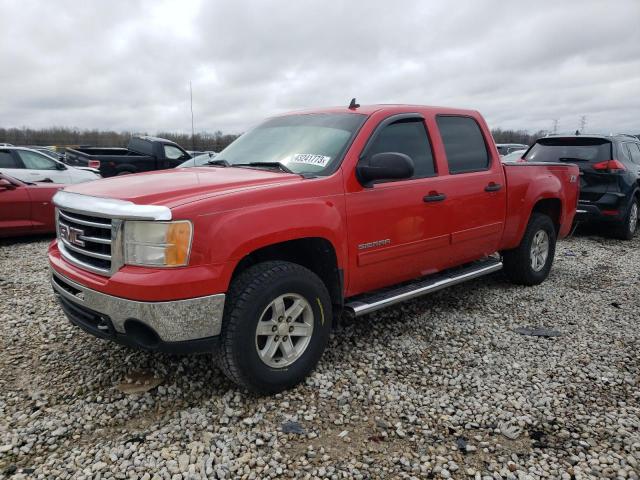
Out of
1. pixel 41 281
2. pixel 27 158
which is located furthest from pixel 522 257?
pixel 27 158

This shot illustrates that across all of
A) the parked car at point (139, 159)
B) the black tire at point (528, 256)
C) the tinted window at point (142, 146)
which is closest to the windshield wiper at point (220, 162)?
the black tire at point (528, 256)

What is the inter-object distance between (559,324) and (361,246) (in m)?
2.23

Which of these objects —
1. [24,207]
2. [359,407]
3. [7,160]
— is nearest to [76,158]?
[7,160]

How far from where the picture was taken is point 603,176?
25.8 ft

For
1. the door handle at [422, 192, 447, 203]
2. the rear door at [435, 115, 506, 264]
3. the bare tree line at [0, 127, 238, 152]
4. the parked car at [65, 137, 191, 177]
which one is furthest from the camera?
the bare tree line at [0, 127, 238, 152]

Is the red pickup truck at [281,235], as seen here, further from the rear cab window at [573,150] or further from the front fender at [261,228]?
the rear cab window at [573,150]

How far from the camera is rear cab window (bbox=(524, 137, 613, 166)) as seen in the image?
7.99 meters

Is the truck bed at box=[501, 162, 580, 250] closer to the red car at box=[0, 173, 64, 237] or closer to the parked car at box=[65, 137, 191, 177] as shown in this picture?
the red car at box=[0, 173, 64, 237]

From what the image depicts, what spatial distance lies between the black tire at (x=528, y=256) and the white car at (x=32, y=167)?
8.34 meters

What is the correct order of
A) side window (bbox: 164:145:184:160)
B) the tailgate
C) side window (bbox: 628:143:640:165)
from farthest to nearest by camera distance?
the tailgate → side window (bbox: 164:145:184:160) → side window (bbox: 628:143:640:165)

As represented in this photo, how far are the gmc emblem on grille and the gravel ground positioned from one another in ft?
3.15

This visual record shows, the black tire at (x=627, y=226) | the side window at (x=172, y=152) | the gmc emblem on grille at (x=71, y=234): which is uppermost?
the side window at (x=172, y=152)

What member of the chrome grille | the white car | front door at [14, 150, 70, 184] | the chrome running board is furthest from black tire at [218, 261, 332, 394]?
front door at [14, 150, 70, 184]

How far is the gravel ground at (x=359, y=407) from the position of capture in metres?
2.46
